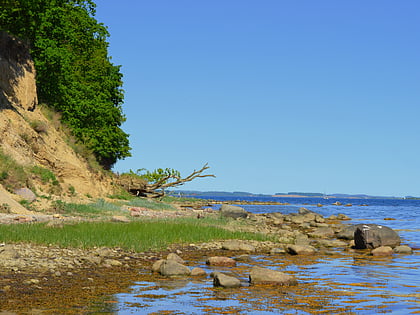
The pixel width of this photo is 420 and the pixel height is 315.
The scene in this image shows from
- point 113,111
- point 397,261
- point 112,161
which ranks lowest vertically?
point 397,261

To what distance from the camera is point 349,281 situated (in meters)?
14.2

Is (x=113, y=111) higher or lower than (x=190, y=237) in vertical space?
higher

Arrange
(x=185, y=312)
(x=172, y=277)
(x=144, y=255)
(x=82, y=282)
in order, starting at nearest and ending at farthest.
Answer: (x=185, y=312)
(x=82, y=282)
(x=172, y=277)
(x=144, y=255)

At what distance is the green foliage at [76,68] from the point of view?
113 ft

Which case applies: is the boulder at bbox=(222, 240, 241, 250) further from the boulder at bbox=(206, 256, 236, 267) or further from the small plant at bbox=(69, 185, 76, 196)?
the small plant at bbox=(69, 185, 76, 196)

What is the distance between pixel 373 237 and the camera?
949 inches

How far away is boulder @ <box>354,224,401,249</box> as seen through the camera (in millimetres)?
23950

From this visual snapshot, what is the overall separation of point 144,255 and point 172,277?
3.55 meters

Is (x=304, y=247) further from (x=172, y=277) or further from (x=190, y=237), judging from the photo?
(x=172, y=277)

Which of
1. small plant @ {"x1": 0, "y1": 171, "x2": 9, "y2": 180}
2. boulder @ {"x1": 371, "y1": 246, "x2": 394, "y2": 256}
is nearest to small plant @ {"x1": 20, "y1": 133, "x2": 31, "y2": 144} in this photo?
small plant @ {"x1": 0, "y1": 171, "x2": 9, "y2": 180}

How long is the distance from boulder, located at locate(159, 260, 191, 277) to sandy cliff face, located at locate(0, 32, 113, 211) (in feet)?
61.8

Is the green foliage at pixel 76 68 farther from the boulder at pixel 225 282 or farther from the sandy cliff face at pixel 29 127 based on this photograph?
the boulder at pixel 225 282

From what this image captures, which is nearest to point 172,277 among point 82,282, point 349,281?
point 82,282

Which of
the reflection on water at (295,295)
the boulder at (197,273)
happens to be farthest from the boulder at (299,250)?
the boulder at (197,273)
